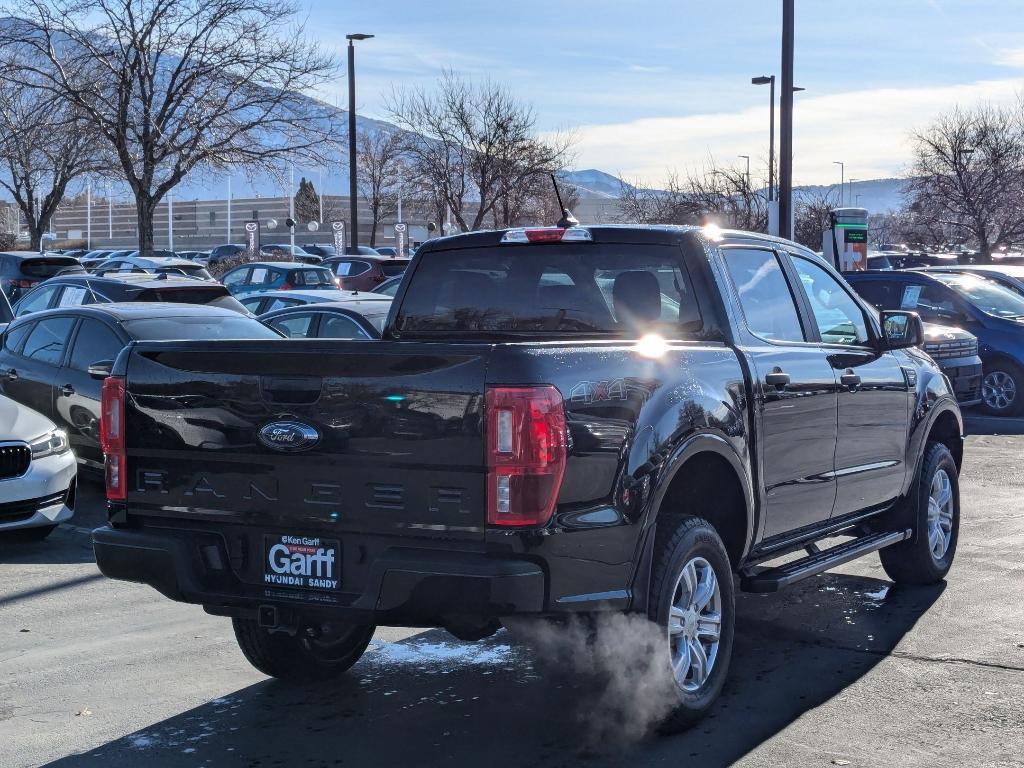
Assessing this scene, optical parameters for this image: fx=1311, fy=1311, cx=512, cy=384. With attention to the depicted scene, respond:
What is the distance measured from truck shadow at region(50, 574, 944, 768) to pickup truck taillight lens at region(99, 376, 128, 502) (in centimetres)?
92

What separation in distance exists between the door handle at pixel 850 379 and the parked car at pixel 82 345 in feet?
19.1

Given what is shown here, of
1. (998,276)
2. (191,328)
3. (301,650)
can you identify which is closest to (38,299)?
(191,328)

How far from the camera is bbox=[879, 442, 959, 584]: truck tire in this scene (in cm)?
717

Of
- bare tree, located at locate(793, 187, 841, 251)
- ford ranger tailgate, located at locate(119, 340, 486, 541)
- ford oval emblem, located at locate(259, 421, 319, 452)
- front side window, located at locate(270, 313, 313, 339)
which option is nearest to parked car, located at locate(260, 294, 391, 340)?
front side window, located at locate(270, 313, 313, 339)

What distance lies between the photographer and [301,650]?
5.55 m

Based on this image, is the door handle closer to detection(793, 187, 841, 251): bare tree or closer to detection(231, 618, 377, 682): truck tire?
detection(231, 618, 377, 682): truck tire

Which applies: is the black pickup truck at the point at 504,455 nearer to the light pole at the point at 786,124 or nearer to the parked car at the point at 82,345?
the parked car at the point at 82,345

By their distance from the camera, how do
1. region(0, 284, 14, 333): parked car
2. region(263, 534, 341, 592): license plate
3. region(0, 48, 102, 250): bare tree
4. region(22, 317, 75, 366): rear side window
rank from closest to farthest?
region(263, 534, 341, 592): license plate → region(22, 317, 75, 366): rear side window → region(0, 284, 14, 333): parked car → region(0, 48, 102, 250): bare tree

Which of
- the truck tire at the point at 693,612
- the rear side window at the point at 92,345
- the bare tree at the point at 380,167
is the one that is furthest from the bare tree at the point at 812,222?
the bare tree at the point at 380,167

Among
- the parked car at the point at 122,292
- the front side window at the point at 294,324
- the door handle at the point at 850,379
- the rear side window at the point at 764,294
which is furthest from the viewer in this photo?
the parked car at the point at 122,292

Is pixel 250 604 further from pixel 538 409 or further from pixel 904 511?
pixel 904 511

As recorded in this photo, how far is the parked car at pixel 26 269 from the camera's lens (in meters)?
25.5

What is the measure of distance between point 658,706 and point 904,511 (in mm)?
2938

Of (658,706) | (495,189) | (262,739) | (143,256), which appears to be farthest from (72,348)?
(495,189)
